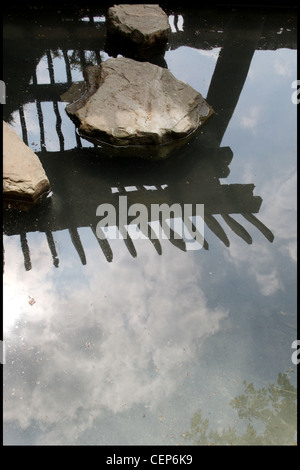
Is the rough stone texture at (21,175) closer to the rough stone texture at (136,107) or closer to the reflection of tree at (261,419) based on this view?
the rough stone texture at (136,107)

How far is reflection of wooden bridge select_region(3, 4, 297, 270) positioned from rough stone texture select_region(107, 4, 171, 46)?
35 centimetres

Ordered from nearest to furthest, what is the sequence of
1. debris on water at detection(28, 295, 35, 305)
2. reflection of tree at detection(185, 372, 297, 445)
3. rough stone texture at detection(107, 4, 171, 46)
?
1. reflection of tree at detection(185, 372, 297, 445)
2. debris on water at detection(28, 295, 35, 305)
3. rough stone texture at detection(107, 4, 171, 46)

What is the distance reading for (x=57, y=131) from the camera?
4680 mm

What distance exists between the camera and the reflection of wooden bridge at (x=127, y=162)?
13.3 ft

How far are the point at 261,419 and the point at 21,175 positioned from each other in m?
2.86

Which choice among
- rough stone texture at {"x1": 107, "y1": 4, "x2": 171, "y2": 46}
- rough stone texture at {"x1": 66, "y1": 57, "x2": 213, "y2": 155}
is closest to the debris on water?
rough stone texture at {"x1": 66, "y1": 57, "x2": 213, "y2": 155}

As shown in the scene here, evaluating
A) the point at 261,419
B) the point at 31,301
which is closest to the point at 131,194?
the point at 31,301

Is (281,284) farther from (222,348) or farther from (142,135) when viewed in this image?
(142,135)

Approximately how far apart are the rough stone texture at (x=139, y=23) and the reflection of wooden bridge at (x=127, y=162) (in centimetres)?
35

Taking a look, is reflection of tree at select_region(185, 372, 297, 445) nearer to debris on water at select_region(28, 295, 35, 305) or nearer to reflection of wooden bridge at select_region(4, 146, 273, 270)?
reflection of wooden bridge at select_region(4, 146, 273, 270)

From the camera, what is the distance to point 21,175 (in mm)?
3895

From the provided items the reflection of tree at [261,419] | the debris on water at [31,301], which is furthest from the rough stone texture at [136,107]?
the reflection of tree at [261,419]

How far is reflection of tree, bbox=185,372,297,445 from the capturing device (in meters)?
3.03
